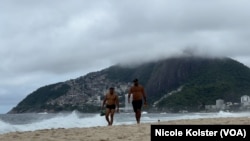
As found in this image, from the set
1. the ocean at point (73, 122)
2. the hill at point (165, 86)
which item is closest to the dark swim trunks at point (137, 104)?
the ocean at point (73, 122)

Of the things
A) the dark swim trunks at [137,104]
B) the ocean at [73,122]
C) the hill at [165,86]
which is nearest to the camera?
the dark swim trunks at [137,104]

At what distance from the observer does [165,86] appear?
106062 mm

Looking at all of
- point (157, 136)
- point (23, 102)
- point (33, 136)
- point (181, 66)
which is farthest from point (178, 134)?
point (23, 102)

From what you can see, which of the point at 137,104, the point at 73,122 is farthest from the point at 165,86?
the point at 137,104

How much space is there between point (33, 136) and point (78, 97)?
9060 centimetres

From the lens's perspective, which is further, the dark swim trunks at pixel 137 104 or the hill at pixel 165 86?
the hill at pixel 165 86

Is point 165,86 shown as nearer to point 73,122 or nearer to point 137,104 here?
point 73,122

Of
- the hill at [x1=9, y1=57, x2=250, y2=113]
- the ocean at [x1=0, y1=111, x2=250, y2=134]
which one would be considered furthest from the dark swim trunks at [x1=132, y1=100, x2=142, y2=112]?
the hill at [x1=9, y1=57, x2=250, y2=113]

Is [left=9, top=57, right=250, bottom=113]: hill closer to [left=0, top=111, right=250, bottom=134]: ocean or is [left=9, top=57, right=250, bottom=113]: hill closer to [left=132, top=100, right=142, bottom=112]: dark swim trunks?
[left=0, top=111, right=250, bottom=134]: ocean

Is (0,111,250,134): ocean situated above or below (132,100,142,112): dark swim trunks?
below

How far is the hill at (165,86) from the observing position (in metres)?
88.9

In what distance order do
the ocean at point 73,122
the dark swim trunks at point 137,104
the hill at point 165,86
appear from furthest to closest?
the hill at point 165,86 < the ocean at point 73,122 < the dark swim trunks at point 137,104

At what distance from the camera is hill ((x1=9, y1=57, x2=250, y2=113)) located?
8886 cm

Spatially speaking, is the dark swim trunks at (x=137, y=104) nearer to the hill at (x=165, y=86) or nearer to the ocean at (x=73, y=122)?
the ocean at (x=73, y=122)
